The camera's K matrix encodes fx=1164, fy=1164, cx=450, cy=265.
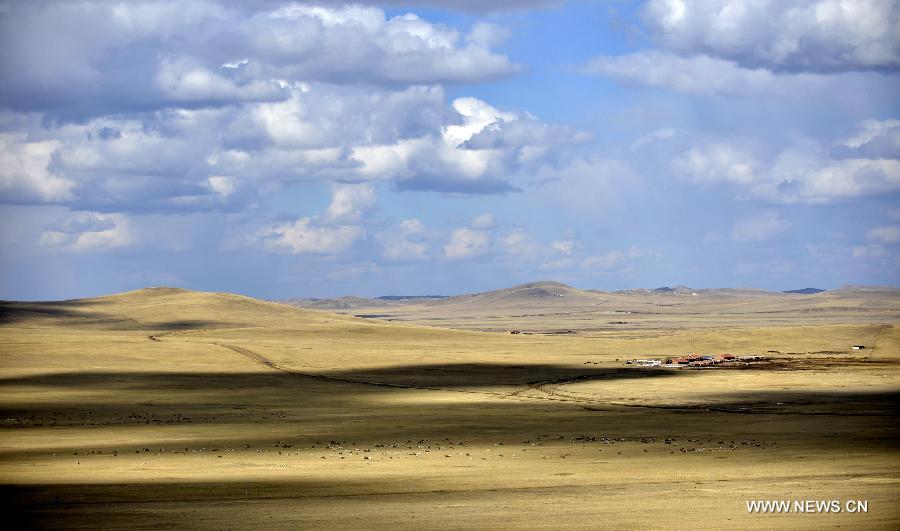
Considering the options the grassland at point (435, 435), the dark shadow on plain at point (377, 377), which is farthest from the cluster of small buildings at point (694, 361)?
the dark shadow on plain at point (377, 377)

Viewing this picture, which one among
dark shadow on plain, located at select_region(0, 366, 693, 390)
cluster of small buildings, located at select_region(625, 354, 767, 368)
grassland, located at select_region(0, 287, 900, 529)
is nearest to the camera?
grassland, located at select_region(0, 287, 900, 529)

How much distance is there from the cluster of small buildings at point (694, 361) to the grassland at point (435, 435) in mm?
3346

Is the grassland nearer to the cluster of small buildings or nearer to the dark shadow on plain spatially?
the dark shadow on plain

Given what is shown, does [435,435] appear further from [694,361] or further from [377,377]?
[694,361]

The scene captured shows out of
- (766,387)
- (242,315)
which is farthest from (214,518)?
(242,315)

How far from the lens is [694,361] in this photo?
347ft

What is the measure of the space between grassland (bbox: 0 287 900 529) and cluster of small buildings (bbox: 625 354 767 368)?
11.0ft

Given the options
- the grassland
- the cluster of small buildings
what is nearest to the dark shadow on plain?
the grassland

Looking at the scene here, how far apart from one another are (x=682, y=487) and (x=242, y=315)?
144 metres

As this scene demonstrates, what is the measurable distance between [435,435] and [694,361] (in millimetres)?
57134

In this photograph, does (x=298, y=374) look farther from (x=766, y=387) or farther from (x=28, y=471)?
(x=28, y=471)

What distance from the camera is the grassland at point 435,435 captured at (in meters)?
31.9

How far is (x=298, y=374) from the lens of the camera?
3772 inches

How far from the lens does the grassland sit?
3191cm
